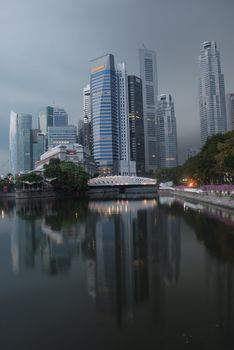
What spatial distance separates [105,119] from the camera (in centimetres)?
19238

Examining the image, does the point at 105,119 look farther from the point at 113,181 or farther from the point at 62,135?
the point at 113,181

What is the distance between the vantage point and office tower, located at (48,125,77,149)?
192000 millimetres

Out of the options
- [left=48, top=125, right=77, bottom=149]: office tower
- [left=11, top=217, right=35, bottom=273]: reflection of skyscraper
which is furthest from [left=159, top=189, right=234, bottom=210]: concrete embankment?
[left=48, top=125, right=77, bottom=149]: office tower

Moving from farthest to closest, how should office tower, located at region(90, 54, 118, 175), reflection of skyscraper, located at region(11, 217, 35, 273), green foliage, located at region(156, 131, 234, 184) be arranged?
office tower, located at region(90, 54, 118, 175) < green foliage, located at region(156, 131, 234, 184) < reflection of skyscraper, located at region(11, 217, 35, 273)

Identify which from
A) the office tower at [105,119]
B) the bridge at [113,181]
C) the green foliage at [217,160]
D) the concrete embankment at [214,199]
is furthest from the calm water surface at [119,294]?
the office tower at [105,119]

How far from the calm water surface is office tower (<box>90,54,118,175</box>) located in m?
171

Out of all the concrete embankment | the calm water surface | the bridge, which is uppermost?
the bridge

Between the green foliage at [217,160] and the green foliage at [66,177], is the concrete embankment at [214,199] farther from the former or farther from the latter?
the green foliage at [66,177]

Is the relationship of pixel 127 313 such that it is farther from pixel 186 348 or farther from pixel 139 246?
pixel 139 246

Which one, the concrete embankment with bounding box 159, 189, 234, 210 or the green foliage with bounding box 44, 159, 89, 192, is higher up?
the green foliage with bounding box 44, 159, 89, 192

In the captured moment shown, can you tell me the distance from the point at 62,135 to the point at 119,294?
186 meters

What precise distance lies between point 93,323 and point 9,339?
220 cm

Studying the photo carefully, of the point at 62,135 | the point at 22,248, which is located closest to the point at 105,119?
the point at 62,135

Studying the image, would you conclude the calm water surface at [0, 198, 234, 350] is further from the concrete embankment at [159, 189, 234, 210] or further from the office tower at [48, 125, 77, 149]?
the office tower at [48, 125, 77, 149]
